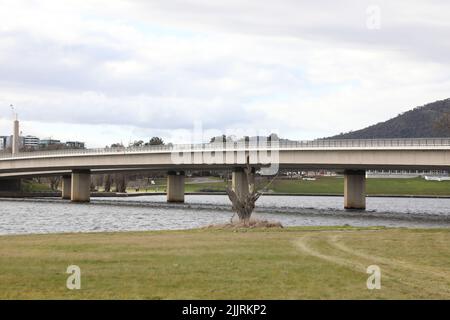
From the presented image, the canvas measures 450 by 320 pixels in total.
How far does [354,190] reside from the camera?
101m

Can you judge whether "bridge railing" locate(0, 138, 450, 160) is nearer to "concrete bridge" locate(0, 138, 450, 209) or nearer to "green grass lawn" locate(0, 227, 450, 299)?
"concrete bridge" locate(0, 138, 450, 209)

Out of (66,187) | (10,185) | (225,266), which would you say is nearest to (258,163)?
A: (66,187)

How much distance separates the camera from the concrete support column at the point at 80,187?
418 ft

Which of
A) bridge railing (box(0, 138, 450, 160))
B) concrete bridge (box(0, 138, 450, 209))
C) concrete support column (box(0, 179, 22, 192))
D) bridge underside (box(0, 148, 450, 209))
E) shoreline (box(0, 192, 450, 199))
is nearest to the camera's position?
bridge railing (box(0, 138, 450, 160))

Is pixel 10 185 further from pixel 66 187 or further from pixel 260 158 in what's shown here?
pixel 260 158

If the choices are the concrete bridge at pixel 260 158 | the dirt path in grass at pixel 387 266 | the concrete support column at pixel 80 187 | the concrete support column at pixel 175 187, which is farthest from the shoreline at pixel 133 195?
the dirt path in grass at pixel 387 266

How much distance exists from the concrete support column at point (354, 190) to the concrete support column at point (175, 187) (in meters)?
37.5

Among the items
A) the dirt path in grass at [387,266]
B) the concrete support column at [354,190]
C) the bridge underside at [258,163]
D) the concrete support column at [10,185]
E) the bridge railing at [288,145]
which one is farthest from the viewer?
the concrete support column at [10,185]

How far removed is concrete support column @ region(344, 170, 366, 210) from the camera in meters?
101

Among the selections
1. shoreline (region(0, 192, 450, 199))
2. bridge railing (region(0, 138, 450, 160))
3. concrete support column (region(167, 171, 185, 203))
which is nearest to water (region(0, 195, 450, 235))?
bridge railing (region(0, 138, 450, 160))

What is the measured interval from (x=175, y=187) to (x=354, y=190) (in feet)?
134

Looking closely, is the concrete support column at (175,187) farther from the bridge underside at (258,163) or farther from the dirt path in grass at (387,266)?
the dirt path in grass at (387,266)

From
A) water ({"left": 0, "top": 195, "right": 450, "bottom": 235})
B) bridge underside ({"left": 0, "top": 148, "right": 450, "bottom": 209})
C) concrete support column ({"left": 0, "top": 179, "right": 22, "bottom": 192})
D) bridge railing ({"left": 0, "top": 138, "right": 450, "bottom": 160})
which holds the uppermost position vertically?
bridge railing ({"left": 0, "top": 138, "right": 450, "bottom": 160})
